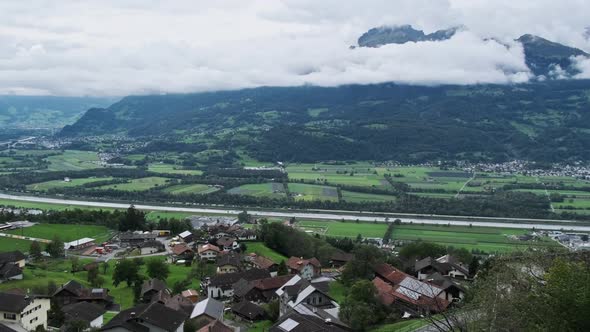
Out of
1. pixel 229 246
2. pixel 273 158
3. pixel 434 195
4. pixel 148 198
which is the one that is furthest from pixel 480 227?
pixel 273 158

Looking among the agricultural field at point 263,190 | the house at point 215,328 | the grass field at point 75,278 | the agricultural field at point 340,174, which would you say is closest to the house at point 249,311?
the house at point 215,328

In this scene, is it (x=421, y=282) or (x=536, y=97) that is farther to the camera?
(x=536, y=97)

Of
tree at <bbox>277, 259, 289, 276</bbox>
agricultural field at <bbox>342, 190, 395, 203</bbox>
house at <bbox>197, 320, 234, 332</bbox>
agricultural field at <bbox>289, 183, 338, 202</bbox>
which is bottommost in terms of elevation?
agricultural field at <bbox>342, 190, 395, 203</bbox>

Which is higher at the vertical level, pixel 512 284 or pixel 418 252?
pixel 512 284

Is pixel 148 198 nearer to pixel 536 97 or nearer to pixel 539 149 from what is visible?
pixel 539 149

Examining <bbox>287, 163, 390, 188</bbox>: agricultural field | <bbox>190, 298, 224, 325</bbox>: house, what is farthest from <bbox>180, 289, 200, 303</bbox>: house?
<bbox>287, 163, 390, 188</bbox>: agricultural field

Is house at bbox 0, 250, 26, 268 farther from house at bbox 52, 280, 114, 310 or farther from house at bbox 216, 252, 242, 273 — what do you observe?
house at bbox 216, 252, 242, 273
